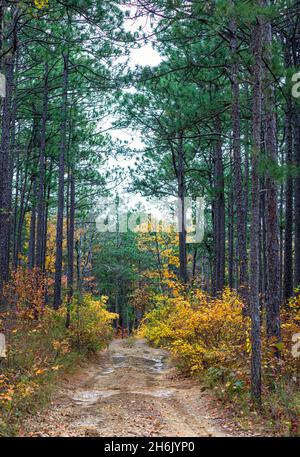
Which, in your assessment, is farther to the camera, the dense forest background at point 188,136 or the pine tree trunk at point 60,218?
the pine tree trunk at point 60,218

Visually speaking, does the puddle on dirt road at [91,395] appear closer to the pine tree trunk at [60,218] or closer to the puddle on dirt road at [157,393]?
the puddle on dirt road at [157,393]

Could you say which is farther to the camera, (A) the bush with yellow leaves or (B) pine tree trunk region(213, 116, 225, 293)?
(B) pine tree trunk region(213, 116, 225, 293)

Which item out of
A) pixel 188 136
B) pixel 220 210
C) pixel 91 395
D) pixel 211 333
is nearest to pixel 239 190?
pixel 188 136

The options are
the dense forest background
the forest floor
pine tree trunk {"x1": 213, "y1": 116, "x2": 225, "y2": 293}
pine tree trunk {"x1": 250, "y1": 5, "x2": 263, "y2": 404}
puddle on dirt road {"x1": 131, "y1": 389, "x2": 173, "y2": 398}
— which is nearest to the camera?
the forest floor

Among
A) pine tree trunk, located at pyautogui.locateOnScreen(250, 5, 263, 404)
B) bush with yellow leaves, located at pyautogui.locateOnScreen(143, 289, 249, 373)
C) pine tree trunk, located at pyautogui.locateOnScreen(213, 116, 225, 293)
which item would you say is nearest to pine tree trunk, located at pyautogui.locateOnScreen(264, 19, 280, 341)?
pine tree trunk, located at pyautogui.locateOnScreen(250, 5, 263, 404)

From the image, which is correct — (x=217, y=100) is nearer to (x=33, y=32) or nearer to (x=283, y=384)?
(x=33, y=32)

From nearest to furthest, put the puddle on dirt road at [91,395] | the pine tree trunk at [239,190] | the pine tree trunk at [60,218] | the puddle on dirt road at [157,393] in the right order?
the puddle on dirt road at [91,395] < the puddle on dirt road at [157,393] < the pine tree trunk at [239,190] < the pine tree trunk at [60,218]

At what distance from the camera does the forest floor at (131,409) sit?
623 centimetres

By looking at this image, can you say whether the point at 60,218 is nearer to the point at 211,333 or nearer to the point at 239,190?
the point at 239,190

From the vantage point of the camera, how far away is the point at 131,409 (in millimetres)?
7441

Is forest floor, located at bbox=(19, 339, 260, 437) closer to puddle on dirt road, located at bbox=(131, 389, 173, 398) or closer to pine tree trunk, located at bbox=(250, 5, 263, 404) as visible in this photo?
puddle on dirt road, located at bbox=(131, 389, 173, 398)

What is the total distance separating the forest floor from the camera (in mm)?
6230

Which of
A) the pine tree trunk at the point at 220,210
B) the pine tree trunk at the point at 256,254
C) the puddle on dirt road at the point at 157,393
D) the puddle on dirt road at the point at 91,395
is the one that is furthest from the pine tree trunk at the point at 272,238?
the pine tree trunk at the point at 220,210

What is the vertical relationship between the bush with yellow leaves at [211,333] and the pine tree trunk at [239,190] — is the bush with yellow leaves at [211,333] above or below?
below
